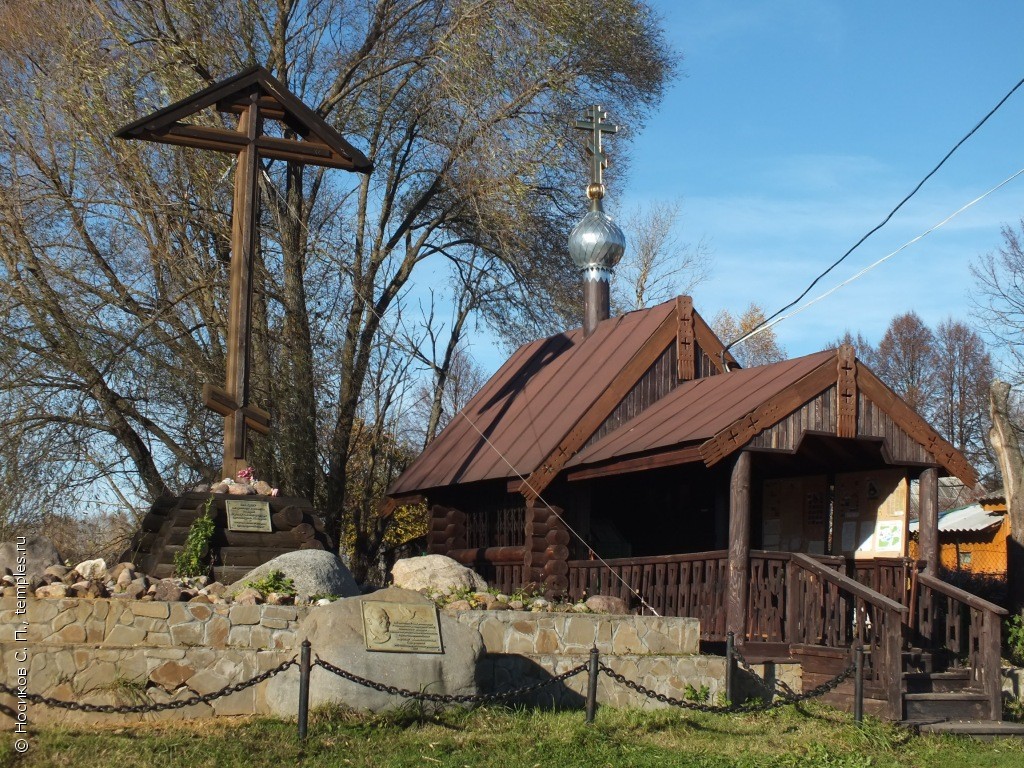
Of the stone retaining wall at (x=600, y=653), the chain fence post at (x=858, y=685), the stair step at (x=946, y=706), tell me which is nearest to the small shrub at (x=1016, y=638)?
the stair step at (x=946, y=706)

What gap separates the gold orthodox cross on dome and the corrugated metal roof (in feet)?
43.9

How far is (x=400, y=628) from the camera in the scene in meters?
9.60

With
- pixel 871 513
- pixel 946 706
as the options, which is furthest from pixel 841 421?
pixel 946 706

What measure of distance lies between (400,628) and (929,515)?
22.0 ft

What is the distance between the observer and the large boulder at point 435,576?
42.6ft

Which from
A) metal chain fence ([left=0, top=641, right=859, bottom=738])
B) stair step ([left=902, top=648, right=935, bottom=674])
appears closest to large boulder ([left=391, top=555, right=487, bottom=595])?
metal chain fence ([left=0, top=641, right=859, bottom=738])

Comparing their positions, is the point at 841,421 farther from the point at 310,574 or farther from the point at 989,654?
the point at 310,574

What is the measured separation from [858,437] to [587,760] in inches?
222

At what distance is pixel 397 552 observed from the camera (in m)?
25.4

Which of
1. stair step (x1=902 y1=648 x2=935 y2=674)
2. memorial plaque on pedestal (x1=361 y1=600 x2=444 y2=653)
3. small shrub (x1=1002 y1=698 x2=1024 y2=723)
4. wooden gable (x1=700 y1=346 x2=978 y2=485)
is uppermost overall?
wooden gable (x1=700 y1=346 x2=978 y2=485)

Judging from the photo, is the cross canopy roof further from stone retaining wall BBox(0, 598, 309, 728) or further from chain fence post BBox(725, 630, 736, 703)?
chain fence post BBox(725, 630, 736, 703)

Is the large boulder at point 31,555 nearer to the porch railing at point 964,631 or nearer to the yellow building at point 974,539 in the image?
the porch railing at point 964,631

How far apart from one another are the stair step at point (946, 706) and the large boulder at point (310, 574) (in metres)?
5.23

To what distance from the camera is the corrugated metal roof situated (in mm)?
28828
